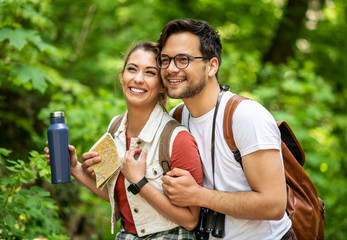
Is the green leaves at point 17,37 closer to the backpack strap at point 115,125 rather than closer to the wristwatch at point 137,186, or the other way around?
the backpack strap at point 115,125

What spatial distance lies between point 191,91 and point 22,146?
11.9 ft

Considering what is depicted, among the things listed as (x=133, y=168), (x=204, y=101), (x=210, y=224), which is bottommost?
(x=210, y=224)

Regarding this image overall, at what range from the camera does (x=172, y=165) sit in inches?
82.1

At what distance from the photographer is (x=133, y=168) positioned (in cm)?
208

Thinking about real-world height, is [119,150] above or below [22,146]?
above

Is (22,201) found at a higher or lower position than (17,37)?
lower

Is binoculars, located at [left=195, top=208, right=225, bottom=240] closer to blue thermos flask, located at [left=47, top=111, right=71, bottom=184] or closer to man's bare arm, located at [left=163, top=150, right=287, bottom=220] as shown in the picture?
man's bare arm, located at [left=163, top=150, right=287, bottom=220]

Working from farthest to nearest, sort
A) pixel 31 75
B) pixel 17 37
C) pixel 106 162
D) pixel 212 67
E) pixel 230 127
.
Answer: pixel 31 75 → pixel 17 37 → pixel 212 67 → pixel 106 162 → pixel 230 127

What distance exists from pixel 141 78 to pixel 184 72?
0.27m

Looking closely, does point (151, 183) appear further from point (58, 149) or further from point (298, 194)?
point (298, 194)

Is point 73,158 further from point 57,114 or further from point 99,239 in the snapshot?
point 99,239

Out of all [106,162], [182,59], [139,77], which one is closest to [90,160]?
[106,162]

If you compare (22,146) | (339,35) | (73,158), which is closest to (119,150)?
(73,158)

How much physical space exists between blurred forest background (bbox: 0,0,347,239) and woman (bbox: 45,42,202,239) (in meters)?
0.39
